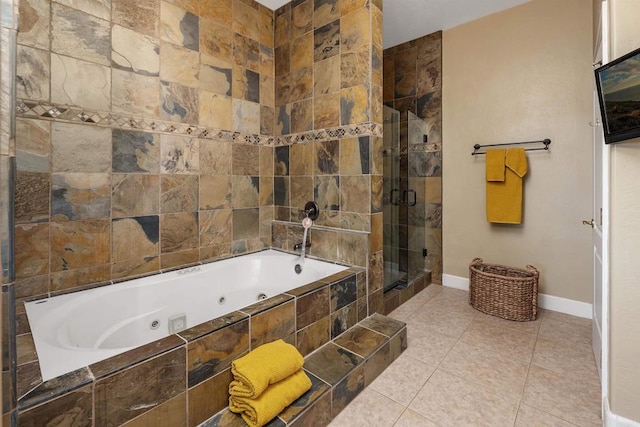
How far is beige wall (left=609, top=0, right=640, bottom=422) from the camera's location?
1.24m

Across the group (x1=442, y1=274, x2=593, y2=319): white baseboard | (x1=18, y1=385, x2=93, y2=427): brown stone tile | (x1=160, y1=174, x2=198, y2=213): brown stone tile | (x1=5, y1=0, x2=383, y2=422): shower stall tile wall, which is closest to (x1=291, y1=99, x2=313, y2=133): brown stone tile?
(x1=5, y1=0, x2=383, y2=422): shower stall tile wall

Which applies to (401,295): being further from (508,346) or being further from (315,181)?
(315,181)

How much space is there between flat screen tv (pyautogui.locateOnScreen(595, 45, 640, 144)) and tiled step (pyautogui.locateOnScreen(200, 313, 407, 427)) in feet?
4.92

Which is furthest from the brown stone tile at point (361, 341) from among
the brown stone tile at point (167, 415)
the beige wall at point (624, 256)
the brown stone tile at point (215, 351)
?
the beige wall at point (624, 256)

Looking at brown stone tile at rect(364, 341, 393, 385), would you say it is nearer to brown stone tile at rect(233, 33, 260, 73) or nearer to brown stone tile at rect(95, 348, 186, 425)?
brown stone tile at rect(95, 348, 186, 425)

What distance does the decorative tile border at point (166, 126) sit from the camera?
1.61 m

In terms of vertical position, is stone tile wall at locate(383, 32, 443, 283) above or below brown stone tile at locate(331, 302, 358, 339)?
above

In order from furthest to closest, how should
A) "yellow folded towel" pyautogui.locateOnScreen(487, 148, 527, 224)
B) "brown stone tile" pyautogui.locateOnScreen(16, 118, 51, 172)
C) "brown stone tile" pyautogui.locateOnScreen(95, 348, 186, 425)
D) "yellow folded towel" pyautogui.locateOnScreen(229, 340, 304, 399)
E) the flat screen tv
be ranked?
"yellow folded towel" pyautogui.locateOnScreen(487, 148, 527, 224), "brown stone tile" pyautogui.locateOnScreen(16, 118, 51, 172), "yellow folded towel" pyautogui.locateOnScreen(229, 340, 304, 399), the flat screen tv, "brown stone tile" pyautogui.locateOnScreen(95, 348, 186, 425)

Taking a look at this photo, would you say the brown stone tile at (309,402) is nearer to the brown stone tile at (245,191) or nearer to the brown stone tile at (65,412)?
the brown stone tile at (65,412)

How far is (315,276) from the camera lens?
232cm

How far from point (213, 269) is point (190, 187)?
2.09 feet

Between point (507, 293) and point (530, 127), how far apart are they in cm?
144

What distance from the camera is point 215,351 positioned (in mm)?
1259

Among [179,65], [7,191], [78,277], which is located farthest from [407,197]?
[7,191]
